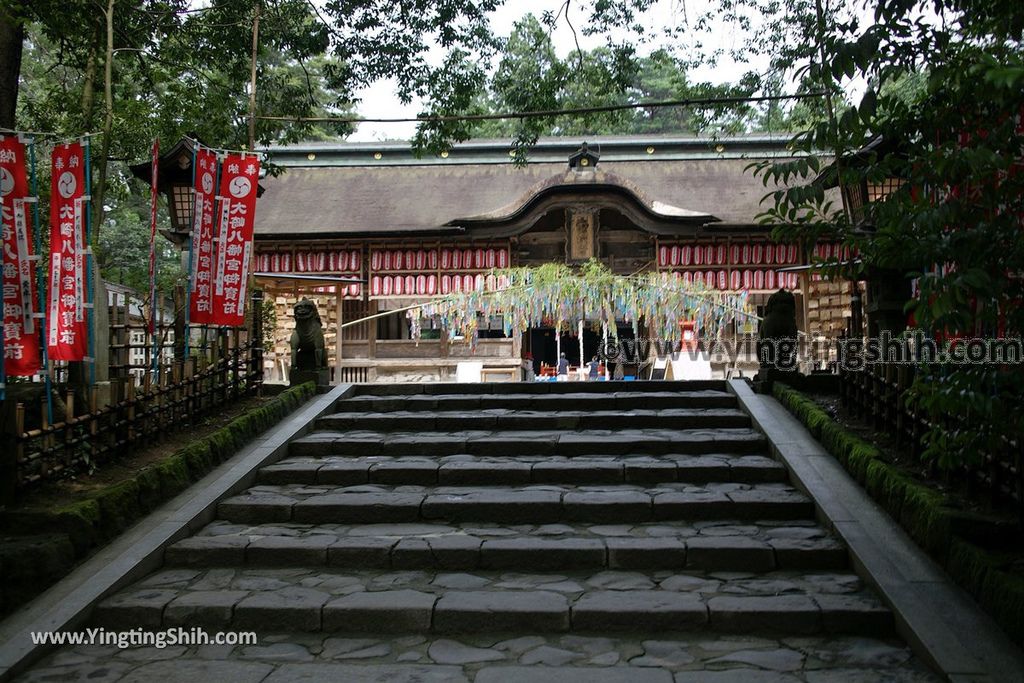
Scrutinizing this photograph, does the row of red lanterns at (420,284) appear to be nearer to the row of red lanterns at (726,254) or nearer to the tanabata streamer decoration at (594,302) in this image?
the tanabata streamer decoration at (594,302)

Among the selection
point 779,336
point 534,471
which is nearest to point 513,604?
point 534,471

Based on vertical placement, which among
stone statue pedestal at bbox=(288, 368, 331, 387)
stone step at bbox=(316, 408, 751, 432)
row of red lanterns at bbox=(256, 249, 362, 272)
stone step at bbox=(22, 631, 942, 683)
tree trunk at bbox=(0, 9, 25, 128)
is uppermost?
tree trunk at bbox=(0, 9, 25, 128)

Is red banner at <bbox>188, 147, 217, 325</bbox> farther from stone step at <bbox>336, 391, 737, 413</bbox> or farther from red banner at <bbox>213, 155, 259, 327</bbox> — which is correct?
stone step at <bbox>336, 391, 737, 413</bbox>

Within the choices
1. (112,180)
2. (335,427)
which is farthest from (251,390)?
(112,180)

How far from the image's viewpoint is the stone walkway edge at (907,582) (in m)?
3.78

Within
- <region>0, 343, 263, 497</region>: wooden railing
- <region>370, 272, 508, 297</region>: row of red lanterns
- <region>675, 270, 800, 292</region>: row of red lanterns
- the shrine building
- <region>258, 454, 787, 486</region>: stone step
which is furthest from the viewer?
<region>370, 272, 508, 297</region>: row of red lanterns

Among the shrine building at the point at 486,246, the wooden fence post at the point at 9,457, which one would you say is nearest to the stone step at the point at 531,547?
the wooden fence post at the point at 9,457

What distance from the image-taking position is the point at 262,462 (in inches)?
282

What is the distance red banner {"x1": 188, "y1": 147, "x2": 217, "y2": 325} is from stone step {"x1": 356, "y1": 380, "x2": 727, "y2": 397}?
84.8 inches

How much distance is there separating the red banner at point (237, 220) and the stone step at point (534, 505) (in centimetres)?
305

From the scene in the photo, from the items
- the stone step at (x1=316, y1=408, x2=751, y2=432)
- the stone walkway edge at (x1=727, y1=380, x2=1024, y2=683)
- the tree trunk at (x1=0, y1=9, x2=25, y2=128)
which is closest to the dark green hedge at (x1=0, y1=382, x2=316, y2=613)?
the stone step at (x1=316, y1=408, x2=751, y2=432)

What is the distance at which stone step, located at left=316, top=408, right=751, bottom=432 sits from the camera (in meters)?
8.08

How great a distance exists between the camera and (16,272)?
6.26m

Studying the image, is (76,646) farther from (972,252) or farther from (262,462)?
(972,252)
